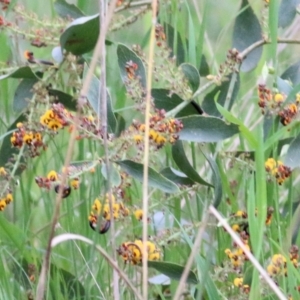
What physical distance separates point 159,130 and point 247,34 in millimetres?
492

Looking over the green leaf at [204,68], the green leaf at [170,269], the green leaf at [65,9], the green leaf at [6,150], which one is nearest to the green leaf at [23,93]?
the green leaf at [6,150]

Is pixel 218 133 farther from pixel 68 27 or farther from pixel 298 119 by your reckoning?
pixel 68 27

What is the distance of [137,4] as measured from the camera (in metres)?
1.48

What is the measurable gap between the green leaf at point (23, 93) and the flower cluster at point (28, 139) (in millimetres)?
252

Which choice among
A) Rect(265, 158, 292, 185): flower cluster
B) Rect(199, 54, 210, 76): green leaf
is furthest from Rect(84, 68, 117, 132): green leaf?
Rect(199, 54, 210, 76): green leaf

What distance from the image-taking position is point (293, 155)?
1241 mm

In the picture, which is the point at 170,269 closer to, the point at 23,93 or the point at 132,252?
the point at 132,252

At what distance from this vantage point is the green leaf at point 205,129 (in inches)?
46.9

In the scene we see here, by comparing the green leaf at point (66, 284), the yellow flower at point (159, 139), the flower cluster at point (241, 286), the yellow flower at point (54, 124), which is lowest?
the green leaf at point (66, 284)

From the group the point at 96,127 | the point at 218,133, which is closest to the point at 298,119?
the point at 218,133

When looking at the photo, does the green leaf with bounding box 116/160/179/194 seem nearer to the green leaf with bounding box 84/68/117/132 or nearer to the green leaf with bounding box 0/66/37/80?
the green leaf with bounding box 84/68/117/132

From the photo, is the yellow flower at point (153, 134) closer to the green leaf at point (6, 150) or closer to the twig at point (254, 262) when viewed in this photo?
the twig at point (254, 262)

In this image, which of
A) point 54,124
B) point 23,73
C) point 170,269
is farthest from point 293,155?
point 23,73

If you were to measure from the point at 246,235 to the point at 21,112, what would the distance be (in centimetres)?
53
